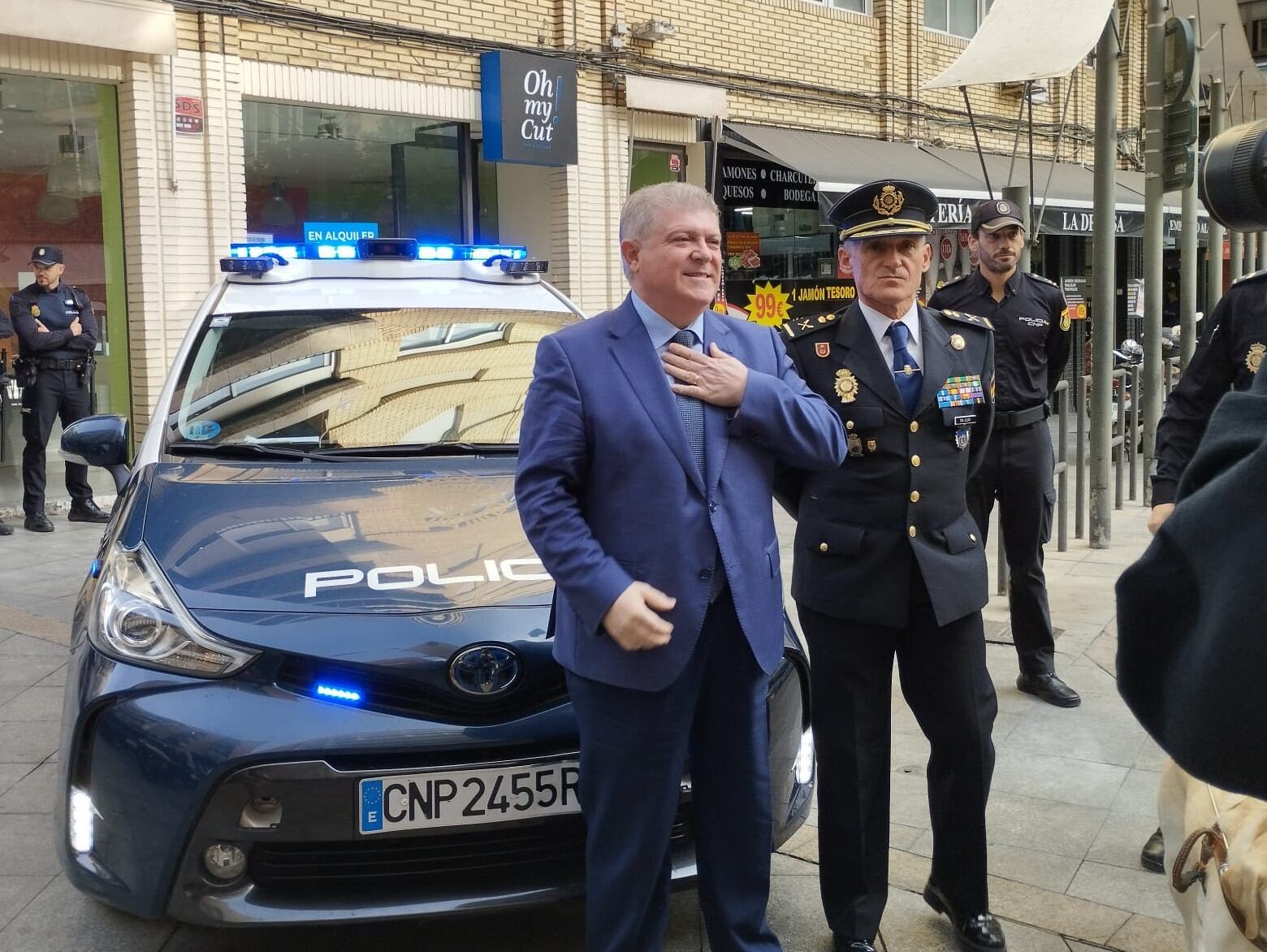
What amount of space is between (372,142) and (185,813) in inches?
380

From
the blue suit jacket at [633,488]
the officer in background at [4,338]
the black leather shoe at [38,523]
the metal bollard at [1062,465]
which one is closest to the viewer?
the blue suit jacket at [633,488]

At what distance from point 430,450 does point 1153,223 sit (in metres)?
5.99

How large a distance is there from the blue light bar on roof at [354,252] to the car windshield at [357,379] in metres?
0.39

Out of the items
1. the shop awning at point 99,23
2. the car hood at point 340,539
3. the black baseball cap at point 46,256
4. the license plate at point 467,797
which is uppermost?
the shop awning at point 99,23

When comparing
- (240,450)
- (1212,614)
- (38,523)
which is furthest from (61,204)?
(1212,614)

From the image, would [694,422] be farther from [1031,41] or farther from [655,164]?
[655,164]

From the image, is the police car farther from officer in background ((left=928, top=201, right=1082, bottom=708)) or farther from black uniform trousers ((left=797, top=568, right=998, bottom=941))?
officer in background ((left=928, top=201, right=1082, bottom=708))

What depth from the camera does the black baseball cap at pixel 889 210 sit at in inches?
123

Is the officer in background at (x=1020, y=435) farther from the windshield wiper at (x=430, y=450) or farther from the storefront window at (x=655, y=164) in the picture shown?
the storefront window at (x=655, y=164)

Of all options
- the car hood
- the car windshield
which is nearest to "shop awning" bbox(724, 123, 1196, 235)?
the car windshield

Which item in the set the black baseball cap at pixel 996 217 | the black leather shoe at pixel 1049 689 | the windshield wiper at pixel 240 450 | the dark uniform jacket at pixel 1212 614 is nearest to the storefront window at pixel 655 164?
the black baseball cap at pixel 996 217

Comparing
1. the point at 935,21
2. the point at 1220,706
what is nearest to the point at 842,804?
the point at 1220,706

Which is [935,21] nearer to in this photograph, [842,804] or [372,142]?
[372,142]

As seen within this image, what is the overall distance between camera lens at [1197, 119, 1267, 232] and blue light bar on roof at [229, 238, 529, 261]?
3.62m
